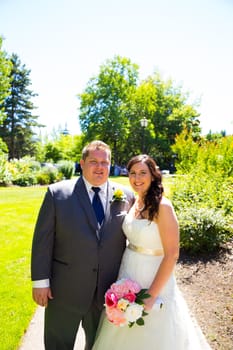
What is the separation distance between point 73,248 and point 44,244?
0.27 m

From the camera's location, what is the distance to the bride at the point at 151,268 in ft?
8.43

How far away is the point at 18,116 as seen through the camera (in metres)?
47.6

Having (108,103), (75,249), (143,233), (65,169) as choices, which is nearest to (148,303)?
(143,233)

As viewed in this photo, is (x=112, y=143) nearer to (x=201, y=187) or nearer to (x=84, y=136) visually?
(x=84, y=136)

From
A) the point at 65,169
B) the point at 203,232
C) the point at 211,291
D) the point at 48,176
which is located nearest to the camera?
the point at 211,291

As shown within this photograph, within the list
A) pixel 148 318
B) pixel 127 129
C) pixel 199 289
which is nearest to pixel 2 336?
pixel 148 318

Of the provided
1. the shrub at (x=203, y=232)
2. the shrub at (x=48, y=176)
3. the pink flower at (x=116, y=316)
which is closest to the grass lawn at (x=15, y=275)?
the pink flower at (x=116, y=316)

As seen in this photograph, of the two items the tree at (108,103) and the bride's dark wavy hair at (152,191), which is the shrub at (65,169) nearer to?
the tree at (108,103)

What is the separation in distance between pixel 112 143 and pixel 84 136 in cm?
444

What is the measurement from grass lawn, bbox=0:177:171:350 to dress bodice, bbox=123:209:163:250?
6.65 feet

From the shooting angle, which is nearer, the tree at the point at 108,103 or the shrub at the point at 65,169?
the shrub at the point at 65,169

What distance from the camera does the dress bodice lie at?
265 cm

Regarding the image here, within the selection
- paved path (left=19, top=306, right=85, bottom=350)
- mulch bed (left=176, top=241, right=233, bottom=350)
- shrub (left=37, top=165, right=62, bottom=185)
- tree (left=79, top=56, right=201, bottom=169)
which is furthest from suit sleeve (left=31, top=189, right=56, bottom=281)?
tree (left=79, top=56, right=201, bottom=169)

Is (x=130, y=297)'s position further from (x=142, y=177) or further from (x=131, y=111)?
(x=131, y=111)
